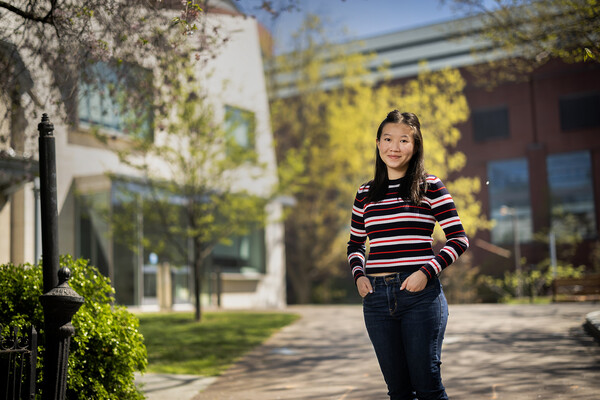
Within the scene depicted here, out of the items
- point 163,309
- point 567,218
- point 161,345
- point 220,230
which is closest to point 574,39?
point 161,345

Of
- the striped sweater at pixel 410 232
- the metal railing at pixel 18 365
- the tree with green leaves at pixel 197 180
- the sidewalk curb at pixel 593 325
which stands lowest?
the sidewalk curb at pixel 593 325

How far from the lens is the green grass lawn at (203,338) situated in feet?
31.9

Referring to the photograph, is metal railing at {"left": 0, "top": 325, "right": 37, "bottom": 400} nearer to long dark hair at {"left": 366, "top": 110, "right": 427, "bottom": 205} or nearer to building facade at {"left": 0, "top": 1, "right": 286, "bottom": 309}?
long dark hair at {"left": 366, "top": 110, "right": 427, "bottom": 205}

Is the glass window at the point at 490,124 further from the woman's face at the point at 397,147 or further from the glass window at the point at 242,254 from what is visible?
the woman's face at the point at 397,147

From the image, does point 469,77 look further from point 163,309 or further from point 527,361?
point 527,361

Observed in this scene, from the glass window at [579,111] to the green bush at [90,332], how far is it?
28149 millimetres

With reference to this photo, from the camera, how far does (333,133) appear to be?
26.5 meters

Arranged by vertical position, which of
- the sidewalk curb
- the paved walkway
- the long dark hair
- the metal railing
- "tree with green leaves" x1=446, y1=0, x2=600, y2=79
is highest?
"tree with green leaves" x1=446, y1=0, x2=600, y2=79

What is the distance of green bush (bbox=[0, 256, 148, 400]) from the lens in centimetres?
518

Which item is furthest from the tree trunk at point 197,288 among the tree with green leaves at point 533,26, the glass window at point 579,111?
the glass window at point 579,111

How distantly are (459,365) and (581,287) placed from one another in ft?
37.9

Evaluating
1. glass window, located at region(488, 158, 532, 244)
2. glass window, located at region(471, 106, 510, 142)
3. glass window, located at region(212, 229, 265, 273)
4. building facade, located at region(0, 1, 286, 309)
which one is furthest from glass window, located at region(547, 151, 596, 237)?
building facade, located at region(0, 1, 286, 309)

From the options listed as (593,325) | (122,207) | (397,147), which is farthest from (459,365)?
(122,207)

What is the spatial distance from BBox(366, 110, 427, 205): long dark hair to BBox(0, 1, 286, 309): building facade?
26.2 ft
